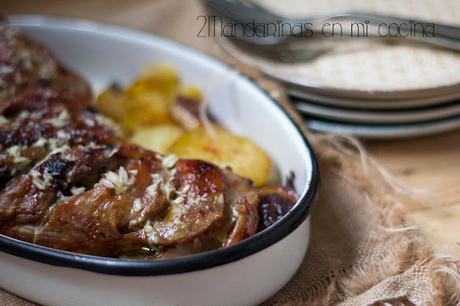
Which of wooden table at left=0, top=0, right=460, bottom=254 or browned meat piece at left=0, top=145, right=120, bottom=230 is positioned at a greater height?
browned meat piece at left=0, top=145, right=120, bottom=230

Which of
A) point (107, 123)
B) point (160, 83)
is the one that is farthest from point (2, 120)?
point (160, 83)

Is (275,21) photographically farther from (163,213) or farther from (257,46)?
(163,213)

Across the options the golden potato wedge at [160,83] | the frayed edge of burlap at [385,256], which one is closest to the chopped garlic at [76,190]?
the frayed edge of burlap at [385,256]

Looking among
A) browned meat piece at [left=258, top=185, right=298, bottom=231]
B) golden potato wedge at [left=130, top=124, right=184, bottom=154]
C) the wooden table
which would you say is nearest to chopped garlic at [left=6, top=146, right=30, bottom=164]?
golden potato wedge at [left=130, top=124, right=184, bottom=154]

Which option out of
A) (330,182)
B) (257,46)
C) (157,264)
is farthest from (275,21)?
(157,264)

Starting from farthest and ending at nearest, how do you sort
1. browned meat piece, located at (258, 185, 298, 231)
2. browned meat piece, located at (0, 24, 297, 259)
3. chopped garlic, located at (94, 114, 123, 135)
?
chopped garlic, located at (94, 114, 123, 135) < browned meat piece, located at (258, 185, 298, 231) < browned meat piece, located at (0, 24, 297, 259)

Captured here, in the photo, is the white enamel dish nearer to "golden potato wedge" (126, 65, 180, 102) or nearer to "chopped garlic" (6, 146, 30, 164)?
"chopped garlic" (6, 146, 30, 164)

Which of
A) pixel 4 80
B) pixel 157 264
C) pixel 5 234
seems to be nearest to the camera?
pixel 157 264
